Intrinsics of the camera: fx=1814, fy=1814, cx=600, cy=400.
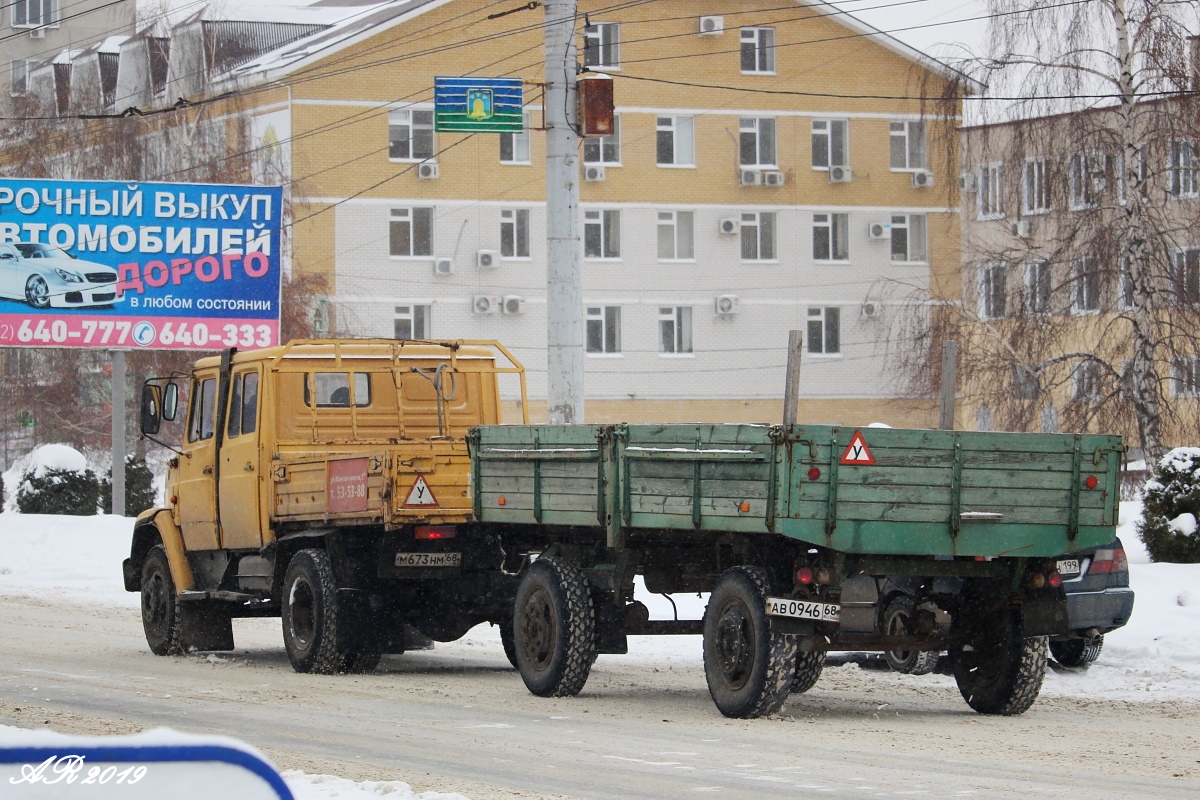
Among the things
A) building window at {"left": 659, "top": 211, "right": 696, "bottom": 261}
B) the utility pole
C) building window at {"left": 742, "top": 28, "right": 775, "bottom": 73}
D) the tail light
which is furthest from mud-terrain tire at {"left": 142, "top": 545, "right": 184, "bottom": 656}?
building window at {"left": 742, "top": 28, "right": 775, "bottom": 73}

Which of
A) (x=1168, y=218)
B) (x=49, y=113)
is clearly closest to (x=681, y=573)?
(x=1168, y=218)

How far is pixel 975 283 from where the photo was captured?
1206 inches

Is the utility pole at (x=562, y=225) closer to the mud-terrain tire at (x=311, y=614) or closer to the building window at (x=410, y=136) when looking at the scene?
the mud-terrain tire at (x=311, y=614)

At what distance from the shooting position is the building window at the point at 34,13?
7062 centimetres

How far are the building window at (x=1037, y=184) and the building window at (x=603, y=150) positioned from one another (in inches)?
953

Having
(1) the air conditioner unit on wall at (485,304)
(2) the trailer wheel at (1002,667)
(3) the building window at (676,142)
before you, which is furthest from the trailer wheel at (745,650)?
(3) the building window at (676,142)

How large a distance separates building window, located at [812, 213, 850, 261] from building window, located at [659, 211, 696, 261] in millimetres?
3710

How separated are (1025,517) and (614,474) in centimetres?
245

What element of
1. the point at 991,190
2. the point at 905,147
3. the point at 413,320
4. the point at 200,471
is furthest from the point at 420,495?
the point at 905,147

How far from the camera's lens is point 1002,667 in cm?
1099

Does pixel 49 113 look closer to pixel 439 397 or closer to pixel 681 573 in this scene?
pixel 439 397

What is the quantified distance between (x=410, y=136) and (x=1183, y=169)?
90.3 feet

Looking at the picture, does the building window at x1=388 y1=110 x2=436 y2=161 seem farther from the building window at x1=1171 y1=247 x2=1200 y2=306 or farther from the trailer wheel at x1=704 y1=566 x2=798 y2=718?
the trailer wheel at x1=704 y1=566 x2=798 y2=718

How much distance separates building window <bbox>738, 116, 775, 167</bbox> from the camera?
2084 inches
